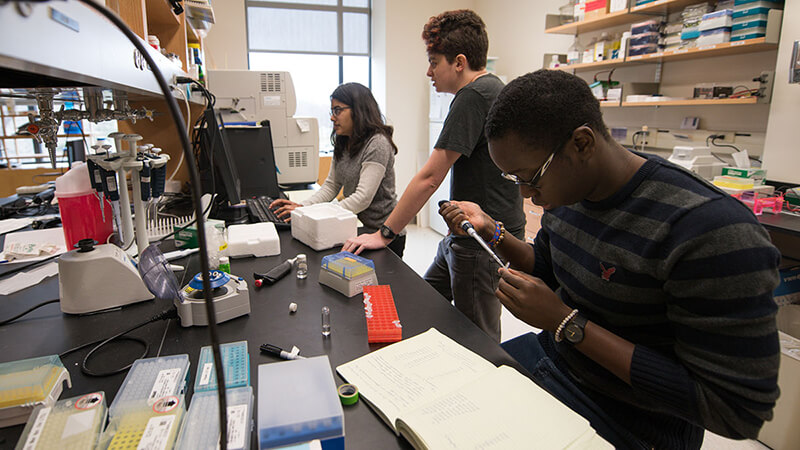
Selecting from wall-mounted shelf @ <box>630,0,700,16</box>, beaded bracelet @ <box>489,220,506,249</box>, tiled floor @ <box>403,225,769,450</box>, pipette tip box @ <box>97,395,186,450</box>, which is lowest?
tiled floor @ <box>403,225,769,450</box>

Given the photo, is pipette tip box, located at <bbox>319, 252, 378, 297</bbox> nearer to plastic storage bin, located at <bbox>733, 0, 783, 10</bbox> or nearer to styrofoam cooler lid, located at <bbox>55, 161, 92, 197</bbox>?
styrofoam cooler lid, located at <bbox>55, 161, 92, 197</bbox>

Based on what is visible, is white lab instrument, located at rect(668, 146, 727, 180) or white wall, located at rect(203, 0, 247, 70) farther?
white wall, located at rect(203, 0, 247, 70)

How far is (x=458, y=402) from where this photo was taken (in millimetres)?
714

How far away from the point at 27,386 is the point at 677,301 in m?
1.09

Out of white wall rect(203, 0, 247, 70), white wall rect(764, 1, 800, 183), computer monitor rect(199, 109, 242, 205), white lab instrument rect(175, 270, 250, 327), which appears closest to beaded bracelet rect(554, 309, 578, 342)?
white lab instrument rect(175, 270, 250, 327)

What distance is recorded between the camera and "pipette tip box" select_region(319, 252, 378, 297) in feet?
3.68

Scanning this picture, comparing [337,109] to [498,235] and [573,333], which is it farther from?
Result: [573,333]

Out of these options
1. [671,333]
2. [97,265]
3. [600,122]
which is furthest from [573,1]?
[97,265]

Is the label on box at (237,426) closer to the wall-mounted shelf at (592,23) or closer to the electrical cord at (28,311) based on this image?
the electrical cord at (28,311)

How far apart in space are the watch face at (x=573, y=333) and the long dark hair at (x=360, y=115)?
1373mm

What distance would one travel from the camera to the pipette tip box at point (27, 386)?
2.17 feet

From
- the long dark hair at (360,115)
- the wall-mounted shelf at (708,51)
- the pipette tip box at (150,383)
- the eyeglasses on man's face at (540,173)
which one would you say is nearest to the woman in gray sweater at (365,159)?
the long dark hair at (360,115)

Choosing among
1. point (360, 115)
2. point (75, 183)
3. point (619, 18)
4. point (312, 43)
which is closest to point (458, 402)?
point (75, 183)

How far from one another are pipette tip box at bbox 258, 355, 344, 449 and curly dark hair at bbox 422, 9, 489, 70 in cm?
128
